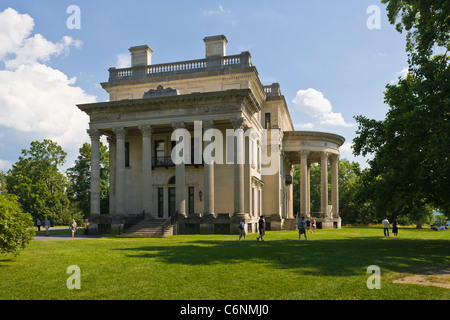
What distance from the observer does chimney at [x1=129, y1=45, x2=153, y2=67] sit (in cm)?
4056

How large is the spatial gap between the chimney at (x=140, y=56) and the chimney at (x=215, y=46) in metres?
6.68

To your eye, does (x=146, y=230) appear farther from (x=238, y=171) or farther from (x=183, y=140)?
(x=238, y=171)

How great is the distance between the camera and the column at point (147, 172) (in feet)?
113

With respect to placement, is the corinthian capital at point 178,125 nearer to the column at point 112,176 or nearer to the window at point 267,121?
the column at point 112,176

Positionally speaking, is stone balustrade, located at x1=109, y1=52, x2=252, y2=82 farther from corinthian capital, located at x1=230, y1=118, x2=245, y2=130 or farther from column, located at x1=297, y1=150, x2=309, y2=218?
column, located at x1=297, y1=150, x2=309, y2=218

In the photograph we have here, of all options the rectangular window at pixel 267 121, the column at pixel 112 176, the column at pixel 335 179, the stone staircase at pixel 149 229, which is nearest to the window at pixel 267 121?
the rectangular window at pixel 267 121

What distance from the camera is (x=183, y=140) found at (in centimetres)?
3447

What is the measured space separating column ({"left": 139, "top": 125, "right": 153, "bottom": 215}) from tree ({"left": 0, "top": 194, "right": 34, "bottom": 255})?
65.9 ft

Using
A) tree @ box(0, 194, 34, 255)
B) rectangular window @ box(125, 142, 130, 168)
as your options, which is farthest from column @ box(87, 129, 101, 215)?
tree @ box(0, 194, 34, 255)

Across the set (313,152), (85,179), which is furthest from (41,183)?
(313,152)

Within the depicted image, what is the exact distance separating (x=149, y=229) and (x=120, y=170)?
7420 mm
